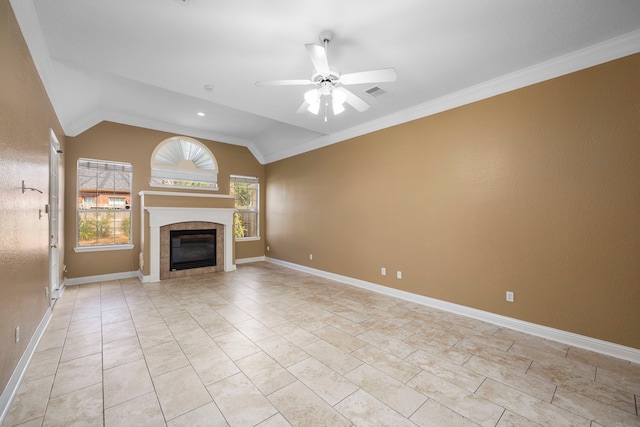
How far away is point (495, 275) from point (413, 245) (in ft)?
3.77

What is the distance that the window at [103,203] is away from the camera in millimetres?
5102

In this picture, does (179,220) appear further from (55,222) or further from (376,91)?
(376,91)

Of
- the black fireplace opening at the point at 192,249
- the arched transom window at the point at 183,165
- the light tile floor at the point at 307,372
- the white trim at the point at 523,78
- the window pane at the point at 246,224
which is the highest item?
the white trim at the point at 523,78

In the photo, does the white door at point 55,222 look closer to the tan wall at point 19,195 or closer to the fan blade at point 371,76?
the tan wall at point 19,195

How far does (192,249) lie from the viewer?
5.88 meters

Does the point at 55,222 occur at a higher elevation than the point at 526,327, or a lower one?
higher

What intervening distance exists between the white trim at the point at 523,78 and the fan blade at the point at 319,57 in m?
2.21

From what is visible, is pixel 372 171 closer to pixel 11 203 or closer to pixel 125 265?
pixel 11 203

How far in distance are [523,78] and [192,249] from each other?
21.0 ft

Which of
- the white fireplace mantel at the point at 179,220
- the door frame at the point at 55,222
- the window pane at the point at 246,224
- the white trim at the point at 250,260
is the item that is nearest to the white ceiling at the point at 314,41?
the door frame at the point at 55,222

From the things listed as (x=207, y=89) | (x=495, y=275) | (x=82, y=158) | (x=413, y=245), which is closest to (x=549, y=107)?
(x=495, y=275)

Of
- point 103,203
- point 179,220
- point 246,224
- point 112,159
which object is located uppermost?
point 112,159

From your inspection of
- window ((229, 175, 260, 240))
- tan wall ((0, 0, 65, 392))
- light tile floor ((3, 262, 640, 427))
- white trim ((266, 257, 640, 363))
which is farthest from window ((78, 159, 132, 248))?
white trim ((266, 257, 640, 363))

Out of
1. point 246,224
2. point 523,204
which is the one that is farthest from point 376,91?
point 246,224
